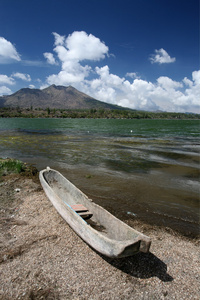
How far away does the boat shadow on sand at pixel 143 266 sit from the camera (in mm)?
5137

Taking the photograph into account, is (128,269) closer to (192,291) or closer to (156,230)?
(192,291)

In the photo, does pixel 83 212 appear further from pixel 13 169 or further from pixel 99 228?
pixel 13 169

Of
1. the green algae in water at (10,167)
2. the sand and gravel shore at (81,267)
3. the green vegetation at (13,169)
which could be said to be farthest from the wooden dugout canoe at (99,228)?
the green algae in water at (10,167)

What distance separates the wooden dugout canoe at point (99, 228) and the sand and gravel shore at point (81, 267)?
0.61m

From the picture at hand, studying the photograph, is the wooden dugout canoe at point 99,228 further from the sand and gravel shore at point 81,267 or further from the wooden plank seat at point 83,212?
the sand and gravel shore at point 81,267

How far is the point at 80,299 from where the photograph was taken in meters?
4.38

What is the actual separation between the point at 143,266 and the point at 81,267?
183 centimetres

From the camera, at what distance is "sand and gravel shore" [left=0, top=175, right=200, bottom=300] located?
457cm

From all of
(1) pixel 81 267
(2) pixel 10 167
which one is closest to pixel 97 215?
(1) pixel 81 267

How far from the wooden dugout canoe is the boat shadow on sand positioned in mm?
644

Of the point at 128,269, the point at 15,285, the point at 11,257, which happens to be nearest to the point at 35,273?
the point at 15,285

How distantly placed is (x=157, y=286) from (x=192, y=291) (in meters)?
0.88

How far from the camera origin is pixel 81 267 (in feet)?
17.4

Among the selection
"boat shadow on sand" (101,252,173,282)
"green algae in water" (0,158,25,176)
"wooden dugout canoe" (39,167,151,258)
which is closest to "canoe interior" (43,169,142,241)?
"wooden dugout canoe" (39,167,151,258)
